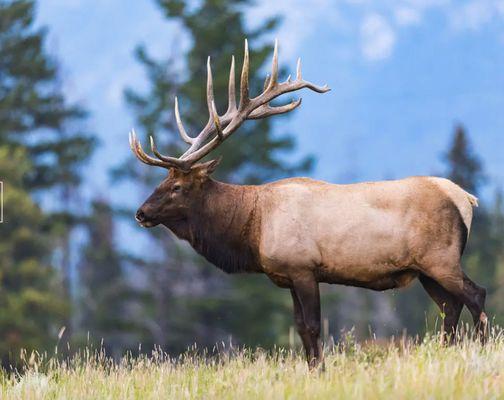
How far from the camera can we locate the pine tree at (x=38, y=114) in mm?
33344

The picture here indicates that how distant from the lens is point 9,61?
3388cm

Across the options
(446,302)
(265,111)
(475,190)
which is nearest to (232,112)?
(265,111)

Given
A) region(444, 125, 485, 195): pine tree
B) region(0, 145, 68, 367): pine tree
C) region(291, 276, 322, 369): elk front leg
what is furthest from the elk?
region(444, 125, 485, 195): pine tree

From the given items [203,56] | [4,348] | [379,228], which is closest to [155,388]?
[379,228]

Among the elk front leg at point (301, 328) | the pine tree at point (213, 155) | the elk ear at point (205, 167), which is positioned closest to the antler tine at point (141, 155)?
the elk ear at point (205, 167)

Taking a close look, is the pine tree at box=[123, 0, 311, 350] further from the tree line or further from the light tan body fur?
the light tan body fur

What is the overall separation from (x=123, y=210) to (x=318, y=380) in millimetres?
26583

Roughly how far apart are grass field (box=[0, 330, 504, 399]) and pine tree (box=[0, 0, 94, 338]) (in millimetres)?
24702

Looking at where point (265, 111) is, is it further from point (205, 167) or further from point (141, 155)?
point (141, 155)

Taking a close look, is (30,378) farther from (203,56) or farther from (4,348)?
(203,56)

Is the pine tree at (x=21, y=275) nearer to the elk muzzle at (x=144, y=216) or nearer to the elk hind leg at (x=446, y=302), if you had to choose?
the elk muzzle at (x=144, y=216)

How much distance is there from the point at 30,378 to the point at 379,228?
11.0 feet

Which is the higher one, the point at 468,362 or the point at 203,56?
the point at 203,56

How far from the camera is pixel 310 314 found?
8750 millimetres
